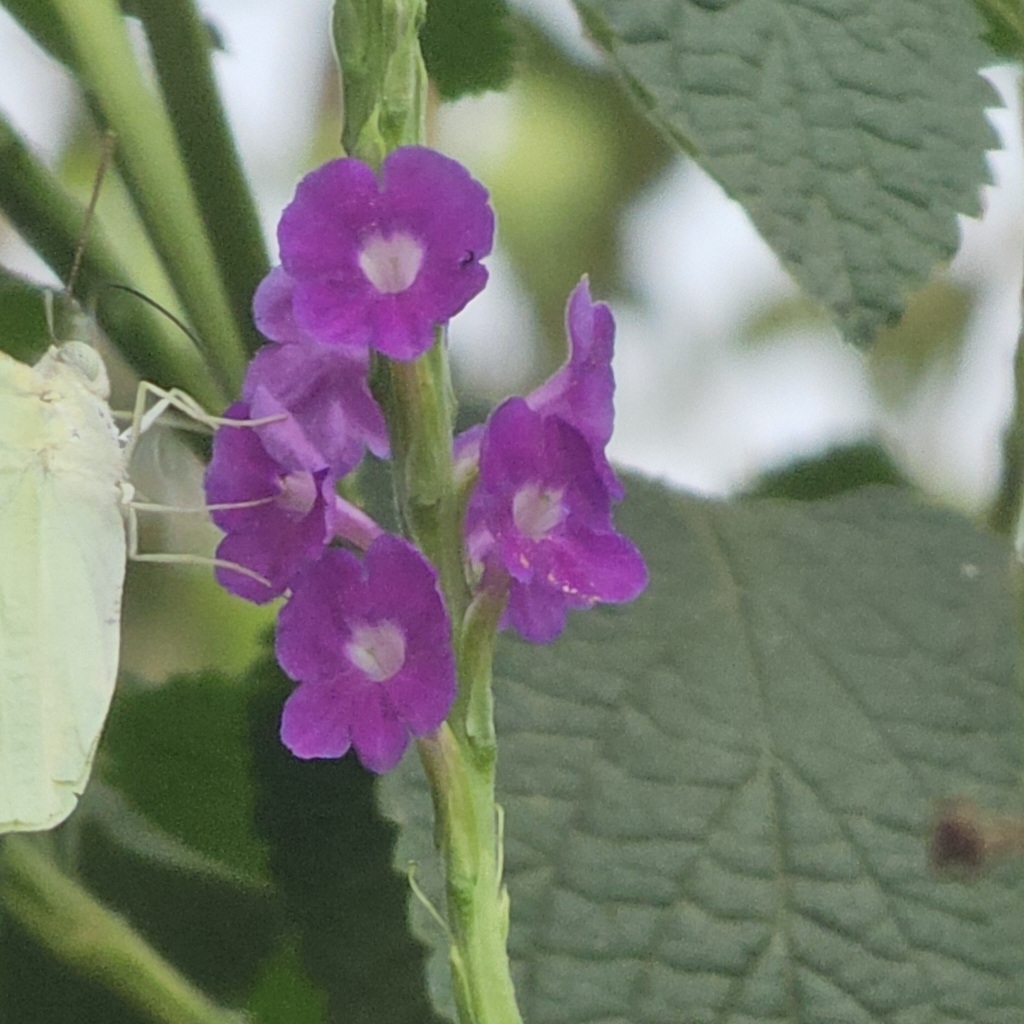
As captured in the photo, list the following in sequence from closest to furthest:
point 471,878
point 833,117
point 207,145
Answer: point 471,878 → point 833,117 → point 207,145

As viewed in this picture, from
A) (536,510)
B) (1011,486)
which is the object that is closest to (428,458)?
(536,510)

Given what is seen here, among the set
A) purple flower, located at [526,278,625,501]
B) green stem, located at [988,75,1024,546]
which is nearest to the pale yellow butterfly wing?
purple flower, located at [526,278,625,501]

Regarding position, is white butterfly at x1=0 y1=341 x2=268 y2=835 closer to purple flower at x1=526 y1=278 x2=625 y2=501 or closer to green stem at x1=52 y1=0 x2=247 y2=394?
green stem at x1=52 y1=0 x2=247 y2=394

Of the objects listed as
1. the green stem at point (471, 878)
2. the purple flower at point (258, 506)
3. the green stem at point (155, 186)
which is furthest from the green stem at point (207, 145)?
the green stem at point (471, 878)

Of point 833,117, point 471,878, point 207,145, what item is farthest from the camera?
point 207,145

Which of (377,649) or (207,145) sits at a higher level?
(207,145)

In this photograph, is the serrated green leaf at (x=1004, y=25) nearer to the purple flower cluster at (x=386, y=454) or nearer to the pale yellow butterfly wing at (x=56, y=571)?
the purple flower cluster at (x=386, y=454)

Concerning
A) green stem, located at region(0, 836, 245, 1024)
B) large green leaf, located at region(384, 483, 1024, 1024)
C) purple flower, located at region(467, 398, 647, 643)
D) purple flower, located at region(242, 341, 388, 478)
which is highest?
purple flower, located at region(242, 341, 388, 478)

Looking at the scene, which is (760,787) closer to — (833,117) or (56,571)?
(833,117)
